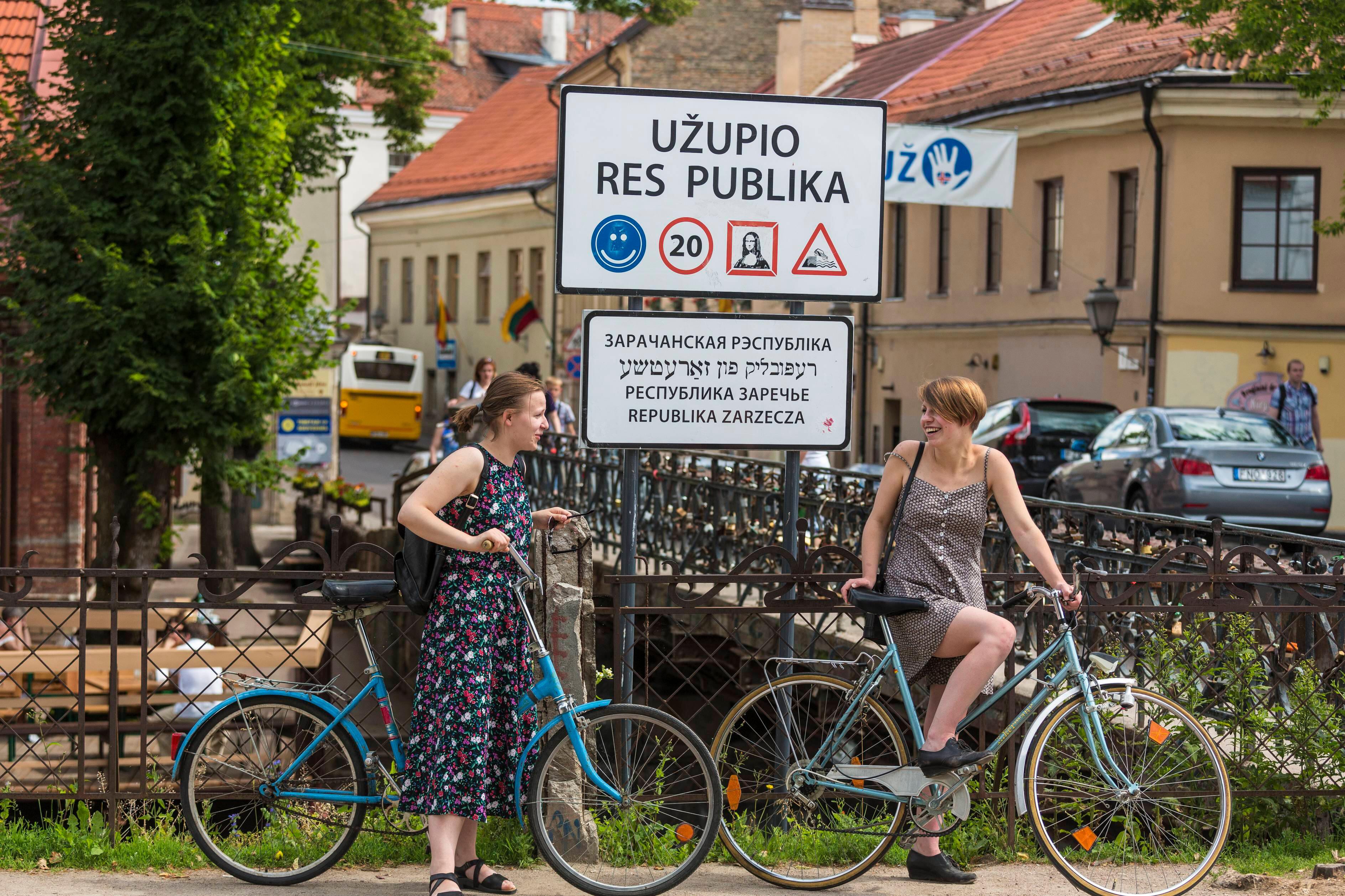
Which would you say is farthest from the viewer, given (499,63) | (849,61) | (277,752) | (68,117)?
(499,63)

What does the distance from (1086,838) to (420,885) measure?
244 centimetres

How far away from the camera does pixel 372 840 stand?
21.0ft

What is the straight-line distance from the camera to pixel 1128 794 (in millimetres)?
6023

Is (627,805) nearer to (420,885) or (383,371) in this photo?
(420,885)

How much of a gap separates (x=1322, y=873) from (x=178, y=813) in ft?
15.0

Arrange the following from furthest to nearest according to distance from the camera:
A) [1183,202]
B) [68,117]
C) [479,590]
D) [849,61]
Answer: [849,61] → [1183,202] → [68,117] → [479,590]

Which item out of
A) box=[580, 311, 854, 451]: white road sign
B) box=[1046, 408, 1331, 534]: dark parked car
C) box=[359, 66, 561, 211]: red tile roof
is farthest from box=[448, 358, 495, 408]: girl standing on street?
box=[359, 66, 561, 211]: red tile roof

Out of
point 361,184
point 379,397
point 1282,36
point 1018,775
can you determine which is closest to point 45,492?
point 1282,36

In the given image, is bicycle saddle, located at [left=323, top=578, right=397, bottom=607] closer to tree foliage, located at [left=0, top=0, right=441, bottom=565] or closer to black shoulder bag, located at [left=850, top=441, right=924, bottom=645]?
black shoulder bag, located at [left=850, top=441, right=924, bottom=645]

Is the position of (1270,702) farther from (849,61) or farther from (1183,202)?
(849,61)

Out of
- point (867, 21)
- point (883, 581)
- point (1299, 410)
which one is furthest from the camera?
point (867, 21)

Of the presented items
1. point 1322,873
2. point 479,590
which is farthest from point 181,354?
point 1322,873

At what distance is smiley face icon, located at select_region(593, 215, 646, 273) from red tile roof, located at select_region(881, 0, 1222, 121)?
19.5 metres

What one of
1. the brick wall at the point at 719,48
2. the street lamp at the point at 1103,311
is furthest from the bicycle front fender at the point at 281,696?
the brick wall at the point at 719,48
